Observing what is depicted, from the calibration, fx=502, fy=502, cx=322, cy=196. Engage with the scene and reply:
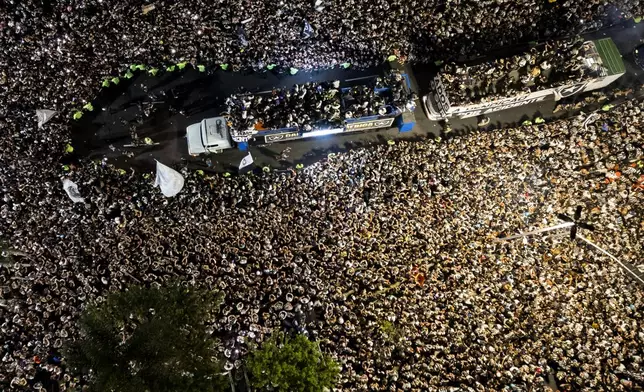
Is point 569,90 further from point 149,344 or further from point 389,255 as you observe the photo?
point 149,344

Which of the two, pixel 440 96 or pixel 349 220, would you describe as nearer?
pixel 349 220

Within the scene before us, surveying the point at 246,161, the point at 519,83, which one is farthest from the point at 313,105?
the point at 519,83

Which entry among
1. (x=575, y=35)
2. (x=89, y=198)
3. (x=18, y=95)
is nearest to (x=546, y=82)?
(x=575, y=35)

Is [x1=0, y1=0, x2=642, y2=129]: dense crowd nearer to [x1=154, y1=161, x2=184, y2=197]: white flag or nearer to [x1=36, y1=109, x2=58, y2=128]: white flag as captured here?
[x1=36, y1=109, x2=58, y2=128]: white flag

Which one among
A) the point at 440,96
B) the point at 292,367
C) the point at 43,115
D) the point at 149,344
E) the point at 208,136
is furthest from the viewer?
the point at 440,96

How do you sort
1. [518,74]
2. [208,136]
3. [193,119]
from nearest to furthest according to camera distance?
[208,136]
[518,74]
[193,119]

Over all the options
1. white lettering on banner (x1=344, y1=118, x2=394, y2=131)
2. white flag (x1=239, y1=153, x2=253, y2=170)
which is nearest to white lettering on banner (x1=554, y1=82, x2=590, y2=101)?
white lettering on banner (x1=344, y1=118, x2=394, y2=131)

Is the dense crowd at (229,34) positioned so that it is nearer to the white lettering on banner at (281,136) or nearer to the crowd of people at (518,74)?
the crowd of people at (518,74)

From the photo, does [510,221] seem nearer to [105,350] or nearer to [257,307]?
[257,307]
